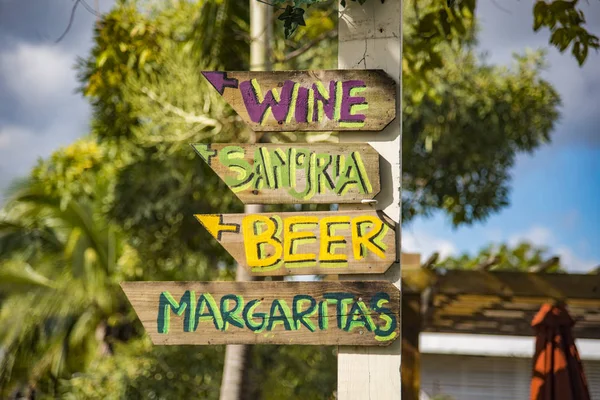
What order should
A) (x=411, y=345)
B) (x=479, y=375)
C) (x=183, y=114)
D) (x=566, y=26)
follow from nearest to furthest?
(x=566, y=26) < (x=411, y=345) < (x=183, y=114) < (x=479, y=375)

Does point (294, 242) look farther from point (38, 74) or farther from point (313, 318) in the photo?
point (38, 74)

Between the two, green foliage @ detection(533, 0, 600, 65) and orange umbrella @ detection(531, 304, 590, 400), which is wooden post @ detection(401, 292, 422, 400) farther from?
green foliage @ detection(533, 0, 600, 65)

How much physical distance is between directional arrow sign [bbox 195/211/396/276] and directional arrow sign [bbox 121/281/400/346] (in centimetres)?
6

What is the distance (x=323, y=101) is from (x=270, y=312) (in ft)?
2.66

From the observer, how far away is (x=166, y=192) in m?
11.3

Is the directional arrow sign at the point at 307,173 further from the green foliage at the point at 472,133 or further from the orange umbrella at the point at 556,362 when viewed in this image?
the green foliage at the point at 472,133

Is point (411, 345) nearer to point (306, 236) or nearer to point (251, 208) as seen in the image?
point (251, 208)

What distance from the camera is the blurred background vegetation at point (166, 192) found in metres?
9.08

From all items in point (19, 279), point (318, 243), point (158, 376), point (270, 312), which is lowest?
point (158, 376)

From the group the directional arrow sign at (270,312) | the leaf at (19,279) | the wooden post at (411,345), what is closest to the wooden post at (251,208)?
the wooden post at (411,345)

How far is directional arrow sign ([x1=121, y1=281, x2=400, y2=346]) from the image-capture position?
2756mm

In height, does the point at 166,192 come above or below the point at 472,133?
below

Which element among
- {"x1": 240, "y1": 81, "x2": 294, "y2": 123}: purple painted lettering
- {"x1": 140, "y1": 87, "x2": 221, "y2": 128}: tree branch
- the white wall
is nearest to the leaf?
{"x1": 140, "y1": 87, "x2": 221, "y2": 128}: tree branch

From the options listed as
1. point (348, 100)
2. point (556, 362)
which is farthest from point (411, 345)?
point (348, 100)
